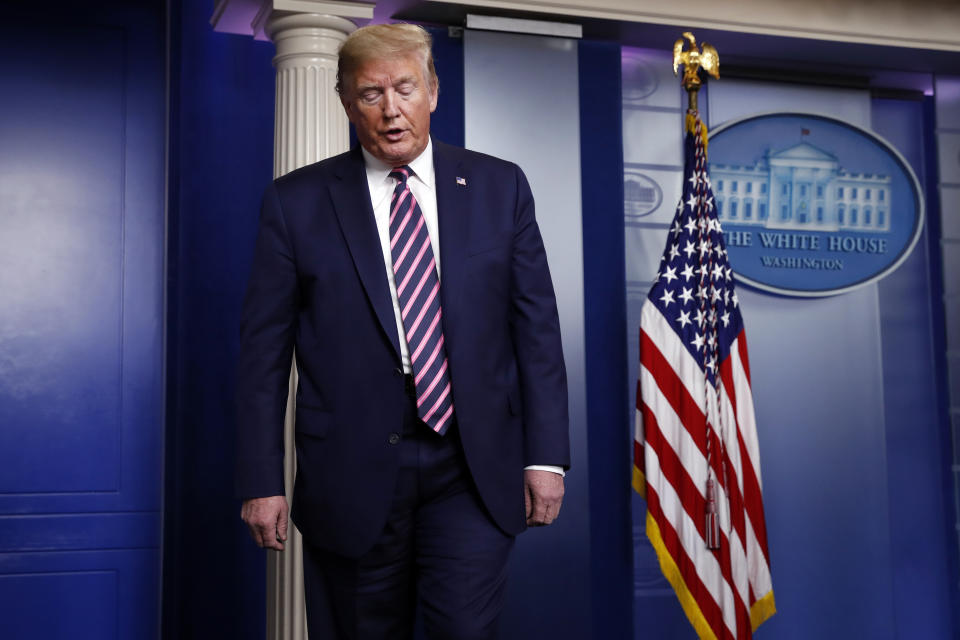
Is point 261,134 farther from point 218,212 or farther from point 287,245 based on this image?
point 287,245

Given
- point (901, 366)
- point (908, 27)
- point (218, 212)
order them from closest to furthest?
point (218, 212) → point (908, 27) → point (901, 366)

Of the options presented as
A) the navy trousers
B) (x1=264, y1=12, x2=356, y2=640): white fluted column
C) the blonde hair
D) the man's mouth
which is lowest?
the navy trousers

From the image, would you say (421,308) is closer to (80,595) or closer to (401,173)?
(401,173)

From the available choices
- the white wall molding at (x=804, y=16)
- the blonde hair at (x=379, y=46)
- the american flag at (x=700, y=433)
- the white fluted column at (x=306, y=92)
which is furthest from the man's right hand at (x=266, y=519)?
the white wall molding at (x=804, y=16)

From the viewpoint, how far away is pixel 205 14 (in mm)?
3555

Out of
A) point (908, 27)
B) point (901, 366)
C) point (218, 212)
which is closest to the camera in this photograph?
point (218, 212)

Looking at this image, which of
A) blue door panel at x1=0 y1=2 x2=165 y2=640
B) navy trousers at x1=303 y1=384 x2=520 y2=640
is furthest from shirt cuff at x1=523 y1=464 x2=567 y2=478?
blue door panel at x1=0 y1=2 x2=165 y2=640

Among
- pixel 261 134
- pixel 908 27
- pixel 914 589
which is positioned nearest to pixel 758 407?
pixel 914 589

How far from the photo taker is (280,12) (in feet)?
10.6

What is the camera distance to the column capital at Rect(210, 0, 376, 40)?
3.22 meters

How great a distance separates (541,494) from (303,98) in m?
1.79

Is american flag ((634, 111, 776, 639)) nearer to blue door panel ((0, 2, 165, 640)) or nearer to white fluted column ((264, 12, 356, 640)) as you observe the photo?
white fluted column ((264, 12, 356, 640))

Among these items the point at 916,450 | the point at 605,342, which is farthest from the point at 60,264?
the point at 916,450

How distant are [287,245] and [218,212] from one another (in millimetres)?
1699
